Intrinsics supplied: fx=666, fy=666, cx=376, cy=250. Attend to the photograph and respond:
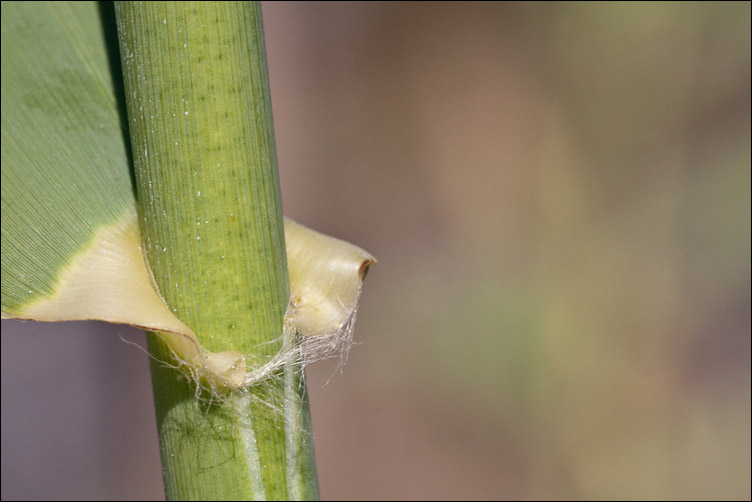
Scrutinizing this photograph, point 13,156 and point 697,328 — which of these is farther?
point 697,328

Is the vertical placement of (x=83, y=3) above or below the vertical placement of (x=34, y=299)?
above

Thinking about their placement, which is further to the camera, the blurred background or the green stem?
the blurred background

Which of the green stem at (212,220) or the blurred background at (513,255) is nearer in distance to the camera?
the green stem at (212,220)

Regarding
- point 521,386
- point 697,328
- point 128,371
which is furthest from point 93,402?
point 697,328

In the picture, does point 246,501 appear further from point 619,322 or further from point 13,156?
point 619,322

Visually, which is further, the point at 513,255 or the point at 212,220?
the point at 513,255
